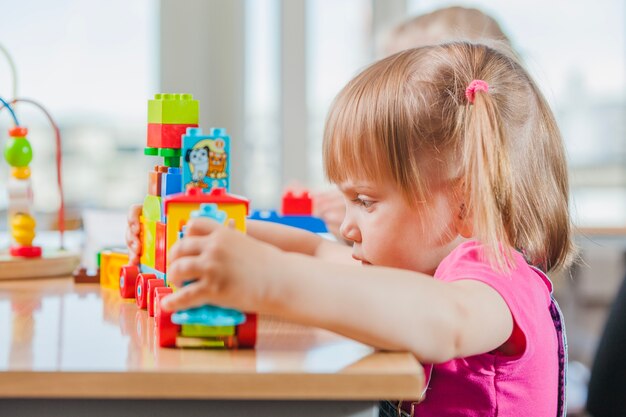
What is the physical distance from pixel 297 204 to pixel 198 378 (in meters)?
0.86

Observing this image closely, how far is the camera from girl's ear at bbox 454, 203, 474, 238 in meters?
0.86

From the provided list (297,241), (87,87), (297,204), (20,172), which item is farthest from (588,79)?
(20,172)

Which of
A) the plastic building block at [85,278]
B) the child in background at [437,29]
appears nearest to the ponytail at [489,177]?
the plastic building block at [85,278]

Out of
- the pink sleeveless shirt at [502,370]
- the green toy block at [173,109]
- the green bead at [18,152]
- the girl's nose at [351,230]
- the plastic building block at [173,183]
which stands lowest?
the pink sleeveless shirt at [502,370]

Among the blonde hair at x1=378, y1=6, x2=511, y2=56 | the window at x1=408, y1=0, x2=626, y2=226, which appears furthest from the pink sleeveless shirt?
the window at x1=408, y1=0, x2=626, y2=226

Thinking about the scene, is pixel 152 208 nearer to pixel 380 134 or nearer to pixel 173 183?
pixel 173 183

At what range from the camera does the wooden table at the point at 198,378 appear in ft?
1.76

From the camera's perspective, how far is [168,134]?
2.64ft

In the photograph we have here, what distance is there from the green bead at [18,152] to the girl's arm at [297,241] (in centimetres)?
29

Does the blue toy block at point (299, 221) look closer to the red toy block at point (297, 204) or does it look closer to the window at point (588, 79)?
the red toy block at point (297, 204)

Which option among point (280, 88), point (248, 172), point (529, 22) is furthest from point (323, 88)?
point (529, 22)

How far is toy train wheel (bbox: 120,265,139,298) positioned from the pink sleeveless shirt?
11.6 inches

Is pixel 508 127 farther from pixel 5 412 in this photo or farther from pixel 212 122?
pixel 212 122

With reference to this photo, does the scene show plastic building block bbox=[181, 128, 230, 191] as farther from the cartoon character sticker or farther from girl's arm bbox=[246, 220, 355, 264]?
girl's arm bbox=[246, 220, 355, 264]
